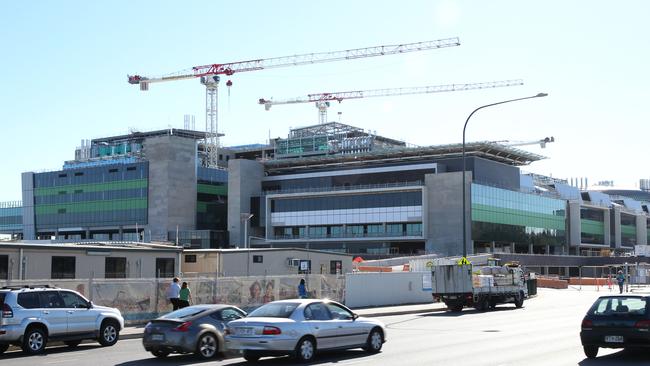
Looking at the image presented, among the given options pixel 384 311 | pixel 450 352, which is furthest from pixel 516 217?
pixel 450 352

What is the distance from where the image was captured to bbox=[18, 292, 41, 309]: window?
777 inches

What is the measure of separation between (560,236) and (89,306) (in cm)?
11150

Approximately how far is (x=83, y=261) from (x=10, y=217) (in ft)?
402

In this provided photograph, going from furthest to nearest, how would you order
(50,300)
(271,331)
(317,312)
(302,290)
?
(302,290)
(50,300)
(317,312)
(271,331)

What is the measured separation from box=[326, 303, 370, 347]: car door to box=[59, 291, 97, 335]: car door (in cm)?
709

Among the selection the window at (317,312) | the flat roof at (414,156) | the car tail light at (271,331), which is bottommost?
the car tail light at (271,331)

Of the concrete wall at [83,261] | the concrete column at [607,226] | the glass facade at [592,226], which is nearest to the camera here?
the concrete wall at [83,261]

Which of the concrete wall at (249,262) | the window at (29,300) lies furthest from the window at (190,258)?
the window at (29,300)

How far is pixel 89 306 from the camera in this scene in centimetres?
2127

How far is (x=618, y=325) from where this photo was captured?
56.3 feet

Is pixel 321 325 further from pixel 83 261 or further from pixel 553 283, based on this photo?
pixel 553 283

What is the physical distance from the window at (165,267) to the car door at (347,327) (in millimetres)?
17418

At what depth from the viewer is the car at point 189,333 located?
59.6 feet

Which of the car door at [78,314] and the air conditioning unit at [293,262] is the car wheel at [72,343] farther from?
the air conditioning unit at [293,262]
